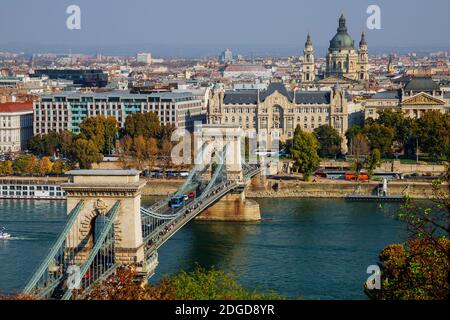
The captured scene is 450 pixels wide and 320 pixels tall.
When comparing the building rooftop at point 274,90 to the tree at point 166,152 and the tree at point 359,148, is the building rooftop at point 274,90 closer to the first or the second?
the tree at point 359,148

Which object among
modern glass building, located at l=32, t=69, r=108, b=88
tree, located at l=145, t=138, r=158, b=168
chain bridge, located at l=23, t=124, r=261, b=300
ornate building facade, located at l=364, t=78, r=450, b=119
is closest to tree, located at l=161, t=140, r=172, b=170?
tree, located at l=145, t=138, r=158, b=168

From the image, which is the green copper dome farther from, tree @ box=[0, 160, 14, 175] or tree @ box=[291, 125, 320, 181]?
tree @ box=[0, 160, 14, 175]

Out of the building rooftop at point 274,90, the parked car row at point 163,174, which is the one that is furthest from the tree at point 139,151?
the building rooftop at point 274,90

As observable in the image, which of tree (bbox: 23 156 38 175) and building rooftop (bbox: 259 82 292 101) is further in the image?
building rooftop (bbox: 259 82 292 101)

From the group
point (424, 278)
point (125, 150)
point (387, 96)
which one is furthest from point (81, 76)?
point (424, 278)

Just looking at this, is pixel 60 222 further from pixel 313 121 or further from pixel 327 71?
pixel 327 71
